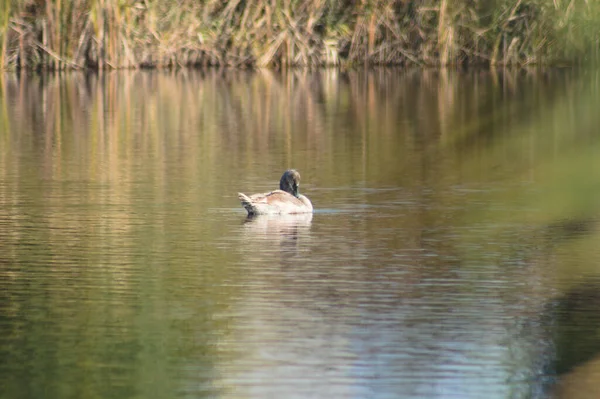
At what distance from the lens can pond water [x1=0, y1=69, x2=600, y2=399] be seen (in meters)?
7.60

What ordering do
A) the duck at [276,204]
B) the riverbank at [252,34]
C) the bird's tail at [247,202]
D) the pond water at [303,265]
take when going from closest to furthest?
the pond water at [303,265]
the bird's tail at [247,202]
the duck at [276,204]
the riverbank at [252,34]

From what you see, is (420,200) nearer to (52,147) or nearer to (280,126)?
(52,147)

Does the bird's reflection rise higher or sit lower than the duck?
lower

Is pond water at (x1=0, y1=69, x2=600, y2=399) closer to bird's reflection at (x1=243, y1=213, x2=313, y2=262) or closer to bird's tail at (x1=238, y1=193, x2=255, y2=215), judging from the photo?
bird's reflection at (x1=243, y1=213, x2=313, y2=262)

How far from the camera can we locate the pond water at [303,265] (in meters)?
7.60

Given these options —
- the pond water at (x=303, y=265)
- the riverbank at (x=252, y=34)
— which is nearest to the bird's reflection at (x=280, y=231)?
the pond water at (x=303, y=265)

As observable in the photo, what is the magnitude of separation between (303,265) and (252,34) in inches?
1004

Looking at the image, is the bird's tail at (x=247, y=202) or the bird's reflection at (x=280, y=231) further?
the bird's tail at (x=247, y=202)

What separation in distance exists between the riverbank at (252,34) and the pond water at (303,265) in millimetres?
11672

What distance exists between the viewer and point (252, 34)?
35.8 m

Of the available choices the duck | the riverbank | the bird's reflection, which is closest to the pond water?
the bird's reflection

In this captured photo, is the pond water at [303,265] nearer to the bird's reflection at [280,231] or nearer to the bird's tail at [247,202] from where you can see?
the bird's reflection at [280,231]

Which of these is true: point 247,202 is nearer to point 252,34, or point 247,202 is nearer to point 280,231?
point 280,231

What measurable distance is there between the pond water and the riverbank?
38.3ft
